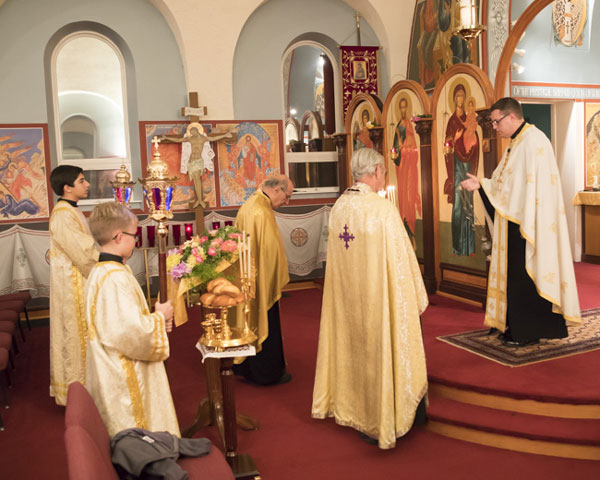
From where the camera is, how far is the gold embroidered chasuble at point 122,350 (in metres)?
2.89

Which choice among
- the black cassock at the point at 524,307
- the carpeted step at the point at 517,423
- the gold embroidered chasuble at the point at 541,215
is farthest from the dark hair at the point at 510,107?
the carpeted step at the point at 517,423

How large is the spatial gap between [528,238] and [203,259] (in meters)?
2.82

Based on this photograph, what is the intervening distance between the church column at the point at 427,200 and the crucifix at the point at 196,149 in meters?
3.20

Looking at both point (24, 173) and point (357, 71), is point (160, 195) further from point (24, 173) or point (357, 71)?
point (357, 71)

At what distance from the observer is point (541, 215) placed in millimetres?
5121

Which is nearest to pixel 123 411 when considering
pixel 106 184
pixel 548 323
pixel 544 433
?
pixel 544 433

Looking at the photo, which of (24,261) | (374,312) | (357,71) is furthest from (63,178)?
(357,71)

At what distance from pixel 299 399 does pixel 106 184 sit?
6.16 m

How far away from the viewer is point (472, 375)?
4770 millimetres

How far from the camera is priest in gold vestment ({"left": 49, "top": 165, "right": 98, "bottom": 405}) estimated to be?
201 inches

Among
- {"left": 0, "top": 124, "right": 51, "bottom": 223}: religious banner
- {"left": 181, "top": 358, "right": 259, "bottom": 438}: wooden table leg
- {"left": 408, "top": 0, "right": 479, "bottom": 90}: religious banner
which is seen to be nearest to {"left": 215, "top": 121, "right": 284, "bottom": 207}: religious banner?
{"left": 408, "top": 0, "right": 479, "bottom": 90}: religious banner

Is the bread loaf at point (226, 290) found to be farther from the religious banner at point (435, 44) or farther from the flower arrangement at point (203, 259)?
the religious banner at point (435, 44)

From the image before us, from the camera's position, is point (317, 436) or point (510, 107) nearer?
point (317, 436)

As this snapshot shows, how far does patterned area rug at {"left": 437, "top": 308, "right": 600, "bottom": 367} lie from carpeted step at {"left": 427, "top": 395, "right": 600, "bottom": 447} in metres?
0.67
